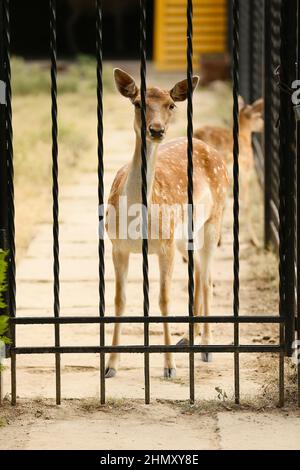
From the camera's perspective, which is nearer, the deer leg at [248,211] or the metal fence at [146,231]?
the metal fence at [146,231]

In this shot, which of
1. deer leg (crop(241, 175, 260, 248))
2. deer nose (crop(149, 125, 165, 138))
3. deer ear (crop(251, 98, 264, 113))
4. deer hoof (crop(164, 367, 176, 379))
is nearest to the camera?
deer nose (crop(149, 125, 165, 138))

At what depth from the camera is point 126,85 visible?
5.53 m

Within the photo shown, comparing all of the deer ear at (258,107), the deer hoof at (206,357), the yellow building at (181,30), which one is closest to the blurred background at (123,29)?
the yellow building at (181,30)

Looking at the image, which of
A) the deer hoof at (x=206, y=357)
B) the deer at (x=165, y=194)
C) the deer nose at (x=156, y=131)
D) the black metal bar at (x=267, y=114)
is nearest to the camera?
the deer nose at (x=156, y=131)

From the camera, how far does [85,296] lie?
7.50m

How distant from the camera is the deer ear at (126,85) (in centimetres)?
546

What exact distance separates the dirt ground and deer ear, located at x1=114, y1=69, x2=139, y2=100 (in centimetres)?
141

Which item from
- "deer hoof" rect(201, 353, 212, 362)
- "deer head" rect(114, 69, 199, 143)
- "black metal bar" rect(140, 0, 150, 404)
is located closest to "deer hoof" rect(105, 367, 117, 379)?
"deer hoof" rect(201, 353, 212, 362)

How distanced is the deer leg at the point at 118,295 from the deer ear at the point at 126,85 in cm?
83

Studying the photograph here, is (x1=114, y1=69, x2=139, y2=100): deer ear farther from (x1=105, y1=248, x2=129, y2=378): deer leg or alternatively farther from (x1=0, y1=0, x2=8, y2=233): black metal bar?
(x1=105, y1=248, x2=129, y2=378): deer leg

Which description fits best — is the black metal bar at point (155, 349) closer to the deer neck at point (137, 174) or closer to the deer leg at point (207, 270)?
the deer neck at point (137, 174)

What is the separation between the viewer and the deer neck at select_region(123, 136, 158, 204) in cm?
564

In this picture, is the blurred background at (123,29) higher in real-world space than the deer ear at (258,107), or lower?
higher
